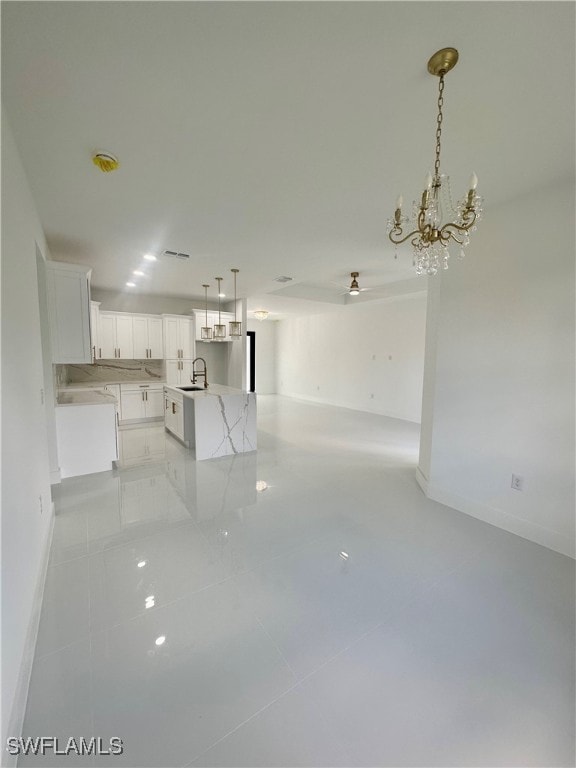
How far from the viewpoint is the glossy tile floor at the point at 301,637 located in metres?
1.16

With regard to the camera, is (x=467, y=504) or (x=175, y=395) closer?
(x=467, y=504)

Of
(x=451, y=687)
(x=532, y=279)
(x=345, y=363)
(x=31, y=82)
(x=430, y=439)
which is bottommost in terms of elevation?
(x=451, y=687)

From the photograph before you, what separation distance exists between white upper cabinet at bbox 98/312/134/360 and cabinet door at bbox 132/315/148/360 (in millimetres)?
55

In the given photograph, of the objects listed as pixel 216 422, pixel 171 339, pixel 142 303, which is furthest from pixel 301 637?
A: pixel 142 303

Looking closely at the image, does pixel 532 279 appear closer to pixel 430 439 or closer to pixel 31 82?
pixel 430 439

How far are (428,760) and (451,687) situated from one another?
33cm

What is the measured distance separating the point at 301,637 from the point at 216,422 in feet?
10.0

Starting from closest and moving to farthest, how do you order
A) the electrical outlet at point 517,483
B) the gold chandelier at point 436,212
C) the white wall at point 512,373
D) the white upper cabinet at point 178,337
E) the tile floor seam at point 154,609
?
the gold chandelier at point 436,212, the tile floor seam at point 154,609, the white wall at point 512,373, the electrical outlet at point 517,483, the white upper cabinet at point 178,337

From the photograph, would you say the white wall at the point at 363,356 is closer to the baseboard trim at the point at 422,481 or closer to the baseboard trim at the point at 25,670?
the baseboard trim at the point at 422,481

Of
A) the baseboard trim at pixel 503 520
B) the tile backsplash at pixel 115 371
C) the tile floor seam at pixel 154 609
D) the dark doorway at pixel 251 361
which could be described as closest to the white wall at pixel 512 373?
the baseboard trim at pixel 503 520

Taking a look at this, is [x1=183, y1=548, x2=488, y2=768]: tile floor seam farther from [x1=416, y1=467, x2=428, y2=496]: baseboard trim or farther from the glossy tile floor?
[x1=416, y1=467, x2=428, y2=496]: baseboard trim

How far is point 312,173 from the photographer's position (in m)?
2.16

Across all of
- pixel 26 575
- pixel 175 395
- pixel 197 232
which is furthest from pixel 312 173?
pixel 175 395

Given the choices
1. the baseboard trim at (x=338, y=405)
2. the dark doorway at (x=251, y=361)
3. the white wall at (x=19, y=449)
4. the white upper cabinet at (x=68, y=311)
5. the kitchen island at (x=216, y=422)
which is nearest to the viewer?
the white wall at (x=19, y=449)
